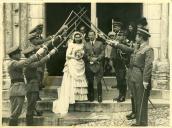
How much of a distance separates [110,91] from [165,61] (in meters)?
0.60

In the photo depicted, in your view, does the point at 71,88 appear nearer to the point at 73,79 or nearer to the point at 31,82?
the point at 73,79

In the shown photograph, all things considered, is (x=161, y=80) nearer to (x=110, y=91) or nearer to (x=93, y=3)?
(x=110, y=91)

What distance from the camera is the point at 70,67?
541 centimetres

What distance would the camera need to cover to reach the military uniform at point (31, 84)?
518cm

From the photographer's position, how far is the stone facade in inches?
218

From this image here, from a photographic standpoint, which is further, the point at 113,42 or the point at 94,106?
the point at 94,106

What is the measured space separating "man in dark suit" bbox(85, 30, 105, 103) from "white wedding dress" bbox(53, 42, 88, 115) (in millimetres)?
58

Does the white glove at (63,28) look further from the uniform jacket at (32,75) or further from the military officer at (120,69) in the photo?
the military officer at (120,69)

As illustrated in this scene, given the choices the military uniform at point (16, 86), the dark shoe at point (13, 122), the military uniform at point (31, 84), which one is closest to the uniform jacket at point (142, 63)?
the military uniform at point (31, 84)

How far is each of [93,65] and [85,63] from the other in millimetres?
77

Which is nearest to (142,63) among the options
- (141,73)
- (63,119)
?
(141,73)

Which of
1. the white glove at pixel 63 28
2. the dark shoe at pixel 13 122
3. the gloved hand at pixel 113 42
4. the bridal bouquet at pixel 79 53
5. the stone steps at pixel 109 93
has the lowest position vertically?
the dark shoe at pixel 13 122

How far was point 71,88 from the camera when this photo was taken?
5.45 meters

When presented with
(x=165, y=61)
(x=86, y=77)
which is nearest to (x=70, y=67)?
(x=86, y=77)
